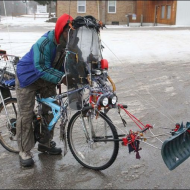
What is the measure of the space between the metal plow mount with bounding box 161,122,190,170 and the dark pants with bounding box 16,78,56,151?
5.31 feet

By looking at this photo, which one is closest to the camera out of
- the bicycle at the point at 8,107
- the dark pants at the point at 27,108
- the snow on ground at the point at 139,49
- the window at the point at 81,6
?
the dark pants at the point at 27,108

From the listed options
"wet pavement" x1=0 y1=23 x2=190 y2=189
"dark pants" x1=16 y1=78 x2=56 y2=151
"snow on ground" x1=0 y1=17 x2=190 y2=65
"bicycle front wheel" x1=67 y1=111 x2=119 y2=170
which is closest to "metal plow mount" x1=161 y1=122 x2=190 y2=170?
"wet pavement" x1=0 y1=23 x2=190 y2=189

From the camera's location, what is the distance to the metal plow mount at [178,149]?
10.8 ft

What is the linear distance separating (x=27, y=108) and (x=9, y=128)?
2.27 feet

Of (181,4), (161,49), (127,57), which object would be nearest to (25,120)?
(127,57)

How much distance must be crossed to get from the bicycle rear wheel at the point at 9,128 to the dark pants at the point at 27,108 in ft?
1.32

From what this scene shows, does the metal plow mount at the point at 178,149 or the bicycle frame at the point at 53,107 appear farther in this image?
the bicycle frame at the point at 53,107

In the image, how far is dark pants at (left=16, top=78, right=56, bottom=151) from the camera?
3.93 m

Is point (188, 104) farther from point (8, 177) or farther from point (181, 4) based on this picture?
point (181, 4)

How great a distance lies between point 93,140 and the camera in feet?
12.5

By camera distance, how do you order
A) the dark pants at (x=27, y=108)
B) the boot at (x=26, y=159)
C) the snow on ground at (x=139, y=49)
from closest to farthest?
the dark pants at (x=27, y=108)
the boot at (x=26, y=159)
the snow on ground at (x=139, y=49)

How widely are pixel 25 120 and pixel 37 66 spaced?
77 cm

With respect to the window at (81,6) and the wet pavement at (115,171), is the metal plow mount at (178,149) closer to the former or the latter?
the wet pavement at (115,171)

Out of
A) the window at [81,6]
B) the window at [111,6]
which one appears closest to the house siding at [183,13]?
the window at [111,6]
